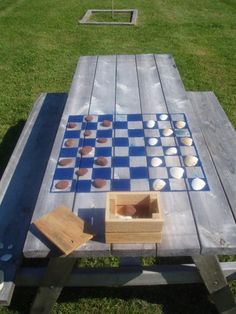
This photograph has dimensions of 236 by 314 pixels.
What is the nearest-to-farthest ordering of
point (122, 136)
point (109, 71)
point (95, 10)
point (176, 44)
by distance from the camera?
point (122, 136) < point (109, 71) < point (176, 44) < point (95, 10)

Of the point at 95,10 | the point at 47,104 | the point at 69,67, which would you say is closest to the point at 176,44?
the point at 69,67

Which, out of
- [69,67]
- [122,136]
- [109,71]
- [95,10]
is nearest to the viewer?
[122,136]

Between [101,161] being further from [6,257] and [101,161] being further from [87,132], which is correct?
[6,257]

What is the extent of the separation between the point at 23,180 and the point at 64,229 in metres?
1.25

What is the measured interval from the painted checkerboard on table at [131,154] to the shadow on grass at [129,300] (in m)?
1.01

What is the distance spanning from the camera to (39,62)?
21.8 feet

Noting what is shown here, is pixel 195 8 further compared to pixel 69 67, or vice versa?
pixel 195 8

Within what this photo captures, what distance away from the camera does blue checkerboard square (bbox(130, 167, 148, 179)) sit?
7.44ft

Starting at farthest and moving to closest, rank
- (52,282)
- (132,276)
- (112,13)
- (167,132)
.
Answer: (112,13) → (167,132) → (132,276) → (52,282)

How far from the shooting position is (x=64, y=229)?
6.20 feet

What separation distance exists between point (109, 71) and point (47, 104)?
887mm

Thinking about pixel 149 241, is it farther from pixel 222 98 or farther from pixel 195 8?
pixel 195 8

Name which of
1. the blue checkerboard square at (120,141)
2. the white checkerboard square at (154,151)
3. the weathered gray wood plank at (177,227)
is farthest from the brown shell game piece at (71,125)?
the weathered gray wood plank at (177,227)

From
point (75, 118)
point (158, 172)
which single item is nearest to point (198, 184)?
point (158, 172)
